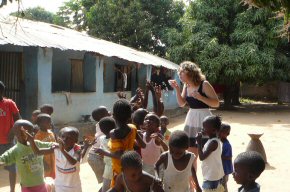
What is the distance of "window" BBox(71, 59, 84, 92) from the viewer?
40.9 feet

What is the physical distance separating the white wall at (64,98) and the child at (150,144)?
5271mm

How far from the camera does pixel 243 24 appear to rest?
1789 cm

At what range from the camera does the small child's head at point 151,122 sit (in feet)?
12.8

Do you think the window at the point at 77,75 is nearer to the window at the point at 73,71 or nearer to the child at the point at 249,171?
the window at the point at 73,71

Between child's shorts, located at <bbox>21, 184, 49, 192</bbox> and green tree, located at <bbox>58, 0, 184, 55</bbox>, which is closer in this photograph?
child's shorts, located at <bbox>21, 184, 49, 192</bbox>

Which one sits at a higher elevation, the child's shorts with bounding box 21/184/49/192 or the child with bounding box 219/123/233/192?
the child with bounding box 219/123/233/192

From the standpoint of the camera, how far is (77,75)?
12.6 meters

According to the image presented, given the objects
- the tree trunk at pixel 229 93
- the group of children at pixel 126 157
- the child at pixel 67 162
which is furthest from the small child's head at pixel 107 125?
the tree trunk at pixel 229 93

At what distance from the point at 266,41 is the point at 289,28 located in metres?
13.2

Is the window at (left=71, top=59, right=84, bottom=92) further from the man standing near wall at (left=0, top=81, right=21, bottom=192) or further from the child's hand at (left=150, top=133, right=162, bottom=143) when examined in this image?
the child's hand at (left=150, top=133, right=162, bottom=143)

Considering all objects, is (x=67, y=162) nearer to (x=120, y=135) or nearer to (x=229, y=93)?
(x=120, y=135)

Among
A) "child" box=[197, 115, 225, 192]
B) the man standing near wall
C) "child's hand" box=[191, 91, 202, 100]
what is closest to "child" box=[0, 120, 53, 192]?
the man standing near wall

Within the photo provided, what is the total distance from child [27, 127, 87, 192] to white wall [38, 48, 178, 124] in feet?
17.2

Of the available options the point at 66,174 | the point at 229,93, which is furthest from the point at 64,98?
the point at 229,93
